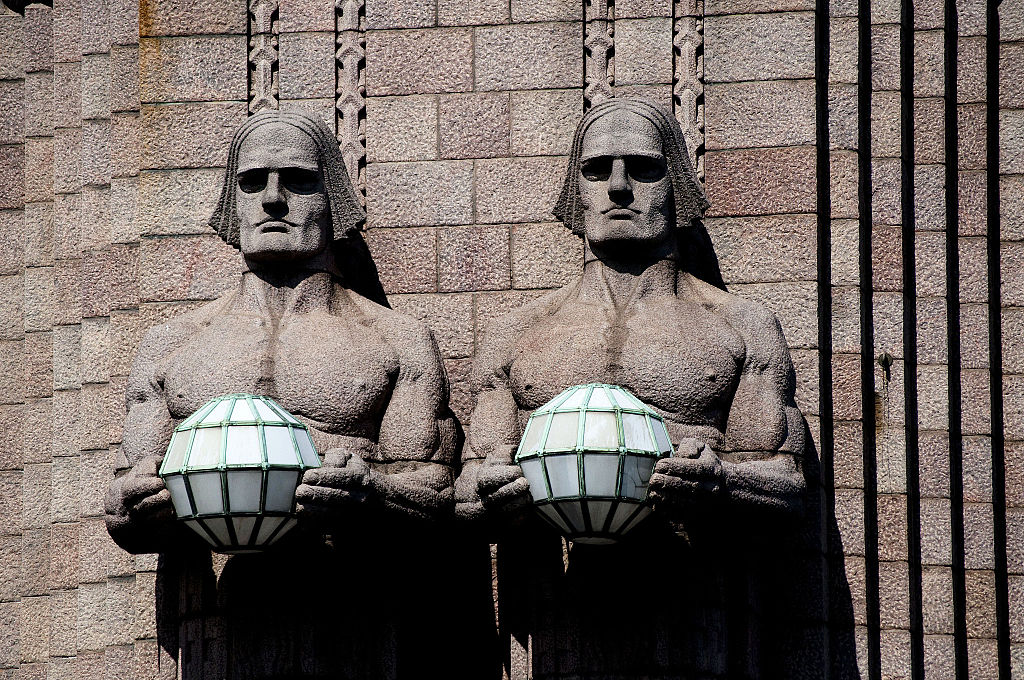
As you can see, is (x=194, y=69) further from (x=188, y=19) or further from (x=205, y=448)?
(x=205, y=448)

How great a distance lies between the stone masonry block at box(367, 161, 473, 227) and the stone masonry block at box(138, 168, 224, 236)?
904 millimetres

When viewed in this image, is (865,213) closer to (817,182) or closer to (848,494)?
(817,182)

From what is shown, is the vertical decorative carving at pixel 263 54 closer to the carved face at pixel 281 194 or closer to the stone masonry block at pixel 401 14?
the stone masonry block at pixel 401 14

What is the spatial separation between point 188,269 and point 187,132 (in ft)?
2.68

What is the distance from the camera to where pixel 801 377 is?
14.4m

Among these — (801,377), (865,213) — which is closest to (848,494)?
(801,377)

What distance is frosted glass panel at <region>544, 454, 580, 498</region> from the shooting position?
1272 centimetres

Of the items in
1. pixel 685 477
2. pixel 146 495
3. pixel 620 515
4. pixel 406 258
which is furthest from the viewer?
pixel 406 258

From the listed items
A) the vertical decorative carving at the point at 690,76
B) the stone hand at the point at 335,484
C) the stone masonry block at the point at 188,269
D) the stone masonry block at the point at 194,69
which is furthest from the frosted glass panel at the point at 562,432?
the stone masonry block at the point at 194,69

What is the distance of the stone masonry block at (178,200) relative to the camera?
15.1 meters

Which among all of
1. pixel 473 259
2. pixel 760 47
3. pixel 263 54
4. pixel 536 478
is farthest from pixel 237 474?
pixel 760 47

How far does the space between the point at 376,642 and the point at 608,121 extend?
3025 millimetres

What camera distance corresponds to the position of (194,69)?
Answer: 15.2 m

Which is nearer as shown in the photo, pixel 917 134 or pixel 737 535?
pixel 737 535
